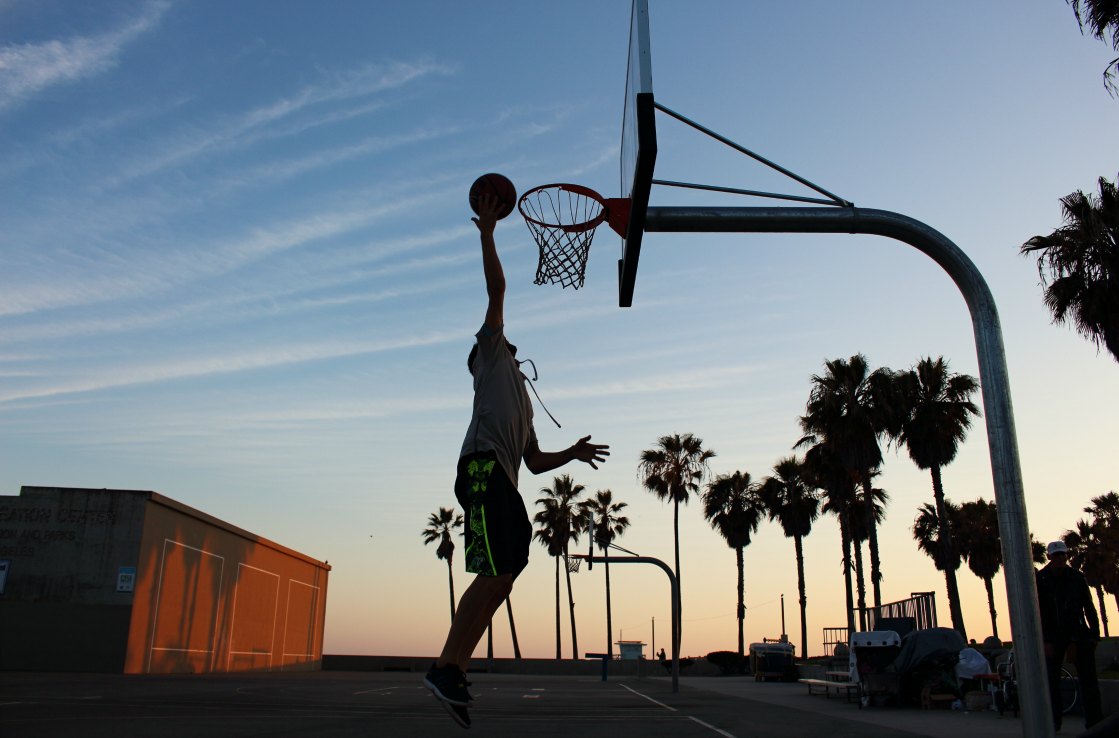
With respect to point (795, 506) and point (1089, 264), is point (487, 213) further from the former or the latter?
point (795, 506)

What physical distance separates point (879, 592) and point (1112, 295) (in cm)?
1749

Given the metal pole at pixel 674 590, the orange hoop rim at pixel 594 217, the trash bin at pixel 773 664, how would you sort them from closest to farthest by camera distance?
1. the orange hoop rim at pixel 594 217
2. the metal pole at pixel 674 590
3. the trash bin at pixel 773 664

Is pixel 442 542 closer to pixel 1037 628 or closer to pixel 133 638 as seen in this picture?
pixel 133 638

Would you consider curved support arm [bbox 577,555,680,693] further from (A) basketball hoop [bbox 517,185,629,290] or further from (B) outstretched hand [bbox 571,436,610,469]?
(B) outstretched hand [bbox 571,436,610,469]

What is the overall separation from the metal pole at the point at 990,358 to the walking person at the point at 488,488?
6.11 feet

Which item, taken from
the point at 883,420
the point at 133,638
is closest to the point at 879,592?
the point at 883,420

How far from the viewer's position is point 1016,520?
454 centimetres

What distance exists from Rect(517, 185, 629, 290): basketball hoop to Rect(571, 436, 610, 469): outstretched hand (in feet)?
8.48

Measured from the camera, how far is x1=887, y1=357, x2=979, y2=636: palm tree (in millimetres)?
30312

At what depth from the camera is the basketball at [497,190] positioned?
14.8 ft

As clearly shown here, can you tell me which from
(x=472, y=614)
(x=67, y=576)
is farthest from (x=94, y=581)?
(x=472, y=614)

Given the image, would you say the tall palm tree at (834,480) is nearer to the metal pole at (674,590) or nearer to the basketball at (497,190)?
the metal pole at (674,590)

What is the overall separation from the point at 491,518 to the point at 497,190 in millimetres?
1829

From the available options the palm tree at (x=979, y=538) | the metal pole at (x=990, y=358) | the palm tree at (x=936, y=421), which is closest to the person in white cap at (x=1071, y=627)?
the metal pole at (x=990, y=358)
